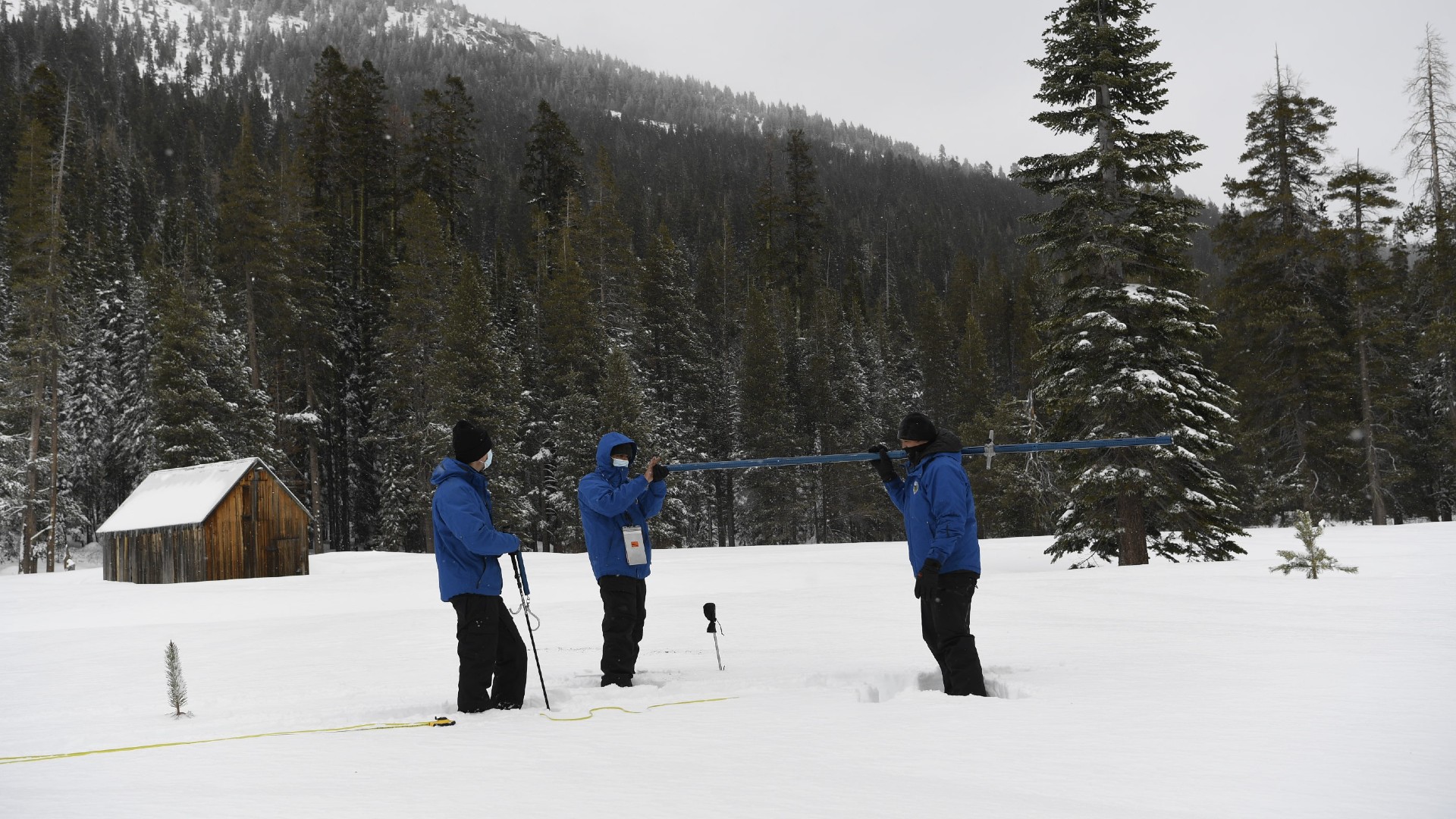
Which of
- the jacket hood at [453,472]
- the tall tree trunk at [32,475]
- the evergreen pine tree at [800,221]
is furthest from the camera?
the evergreen pine tree at [800,221]

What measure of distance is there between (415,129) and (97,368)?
66.4 ft

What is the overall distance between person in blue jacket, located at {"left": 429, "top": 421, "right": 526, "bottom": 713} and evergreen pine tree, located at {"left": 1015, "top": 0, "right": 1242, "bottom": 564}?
44.1 feet

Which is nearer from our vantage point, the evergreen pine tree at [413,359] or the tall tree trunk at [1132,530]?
the tall tree trunk at [1132,530]

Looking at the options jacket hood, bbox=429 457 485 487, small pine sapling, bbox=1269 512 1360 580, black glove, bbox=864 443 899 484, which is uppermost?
jacket hood, bbox=429 457 485 487

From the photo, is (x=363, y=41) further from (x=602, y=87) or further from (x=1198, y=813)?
(x=1198, y=813)

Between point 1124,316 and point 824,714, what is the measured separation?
14890mm

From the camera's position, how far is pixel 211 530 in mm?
23969

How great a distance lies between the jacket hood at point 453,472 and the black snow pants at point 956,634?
3.39 metres

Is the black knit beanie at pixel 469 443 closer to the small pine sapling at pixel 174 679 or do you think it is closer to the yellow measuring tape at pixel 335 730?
the yellow measuring tape at pixel 335 730

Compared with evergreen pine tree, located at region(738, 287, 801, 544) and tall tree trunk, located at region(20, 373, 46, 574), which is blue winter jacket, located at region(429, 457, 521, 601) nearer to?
tall tree trunk, located at region(20, 373, 46, 574)

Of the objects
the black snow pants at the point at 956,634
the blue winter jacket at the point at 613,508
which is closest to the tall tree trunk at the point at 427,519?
the blue winter jacket at the point at 613,508

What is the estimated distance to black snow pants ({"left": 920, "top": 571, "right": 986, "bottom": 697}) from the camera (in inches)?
244

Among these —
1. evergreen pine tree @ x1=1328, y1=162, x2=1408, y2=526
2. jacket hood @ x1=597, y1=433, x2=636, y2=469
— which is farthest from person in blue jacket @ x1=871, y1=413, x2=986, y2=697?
evergreen pine tree @ x1=1328, y1=162, x2=1408, y2=526

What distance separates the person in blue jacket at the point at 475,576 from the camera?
Answer: 619cm
